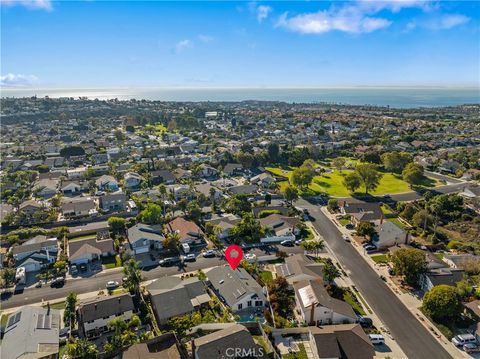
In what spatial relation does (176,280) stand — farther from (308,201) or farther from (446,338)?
(308,201)

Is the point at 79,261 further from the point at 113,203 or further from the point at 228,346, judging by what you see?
the point at 228,346

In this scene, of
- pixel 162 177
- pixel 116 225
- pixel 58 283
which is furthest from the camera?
pixel 162 177

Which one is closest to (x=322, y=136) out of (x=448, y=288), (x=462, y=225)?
(x=462, y=225)

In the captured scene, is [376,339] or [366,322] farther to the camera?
[366,322]

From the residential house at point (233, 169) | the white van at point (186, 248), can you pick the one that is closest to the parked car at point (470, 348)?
the white van at point (186, 248)

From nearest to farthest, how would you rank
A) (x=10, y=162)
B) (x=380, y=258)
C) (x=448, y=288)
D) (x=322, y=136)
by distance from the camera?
(x=448, y=288) < (x=380, y=258) < (x=10, y=162) < (x=322, y=136)

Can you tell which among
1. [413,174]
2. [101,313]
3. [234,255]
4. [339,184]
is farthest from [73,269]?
[413,174]

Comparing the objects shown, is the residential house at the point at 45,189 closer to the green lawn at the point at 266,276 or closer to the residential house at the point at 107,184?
the residential house at the point at 107,184
